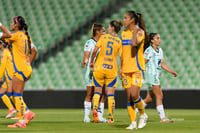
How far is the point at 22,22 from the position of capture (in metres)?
8.13

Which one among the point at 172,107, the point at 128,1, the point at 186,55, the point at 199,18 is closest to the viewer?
the point at 172,107

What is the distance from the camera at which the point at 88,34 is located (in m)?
19.2

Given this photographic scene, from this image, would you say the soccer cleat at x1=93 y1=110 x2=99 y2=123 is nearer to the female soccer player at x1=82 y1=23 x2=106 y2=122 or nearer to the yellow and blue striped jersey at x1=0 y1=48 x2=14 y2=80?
the female soccer player at x1=82 y1=23 x2=106 y2=122

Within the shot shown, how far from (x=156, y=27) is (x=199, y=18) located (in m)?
1.93

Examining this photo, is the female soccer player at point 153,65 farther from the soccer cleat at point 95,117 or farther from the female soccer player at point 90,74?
the soccer cleat at point 95,117

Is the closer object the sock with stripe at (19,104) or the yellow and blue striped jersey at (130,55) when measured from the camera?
the yellow and blue striped jersey at (130,55)

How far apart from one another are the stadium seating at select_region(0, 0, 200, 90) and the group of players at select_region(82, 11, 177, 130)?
682cm

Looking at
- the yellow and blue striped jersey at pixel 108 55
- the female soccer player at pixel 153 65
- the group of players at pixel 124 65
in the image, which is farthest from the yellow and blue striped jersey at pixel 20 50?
the female soccer player at pixel 153 65

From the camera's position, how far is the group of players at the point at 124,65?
24.7 ft

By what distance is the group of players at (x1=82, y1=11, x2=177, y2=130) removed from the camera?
752cm

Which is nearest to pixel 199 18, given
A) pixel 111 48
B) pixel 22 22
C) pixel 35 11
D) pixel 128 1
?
pixel 128 1

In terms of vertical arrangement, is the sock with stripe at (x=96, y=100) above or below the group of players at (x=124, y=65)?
below

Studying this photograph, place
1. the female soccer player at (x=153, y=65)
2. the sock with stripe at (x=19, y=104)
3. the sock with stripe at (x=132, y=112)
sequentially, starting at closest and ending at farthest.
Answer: the sock with stripe at (x=132, y=112) → the sock with stripe at (x=19, y=104) → the female soccer player at (x=153, y=65)

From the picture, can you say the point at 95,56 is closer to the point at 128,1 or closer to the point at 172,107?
the point at 172,107
